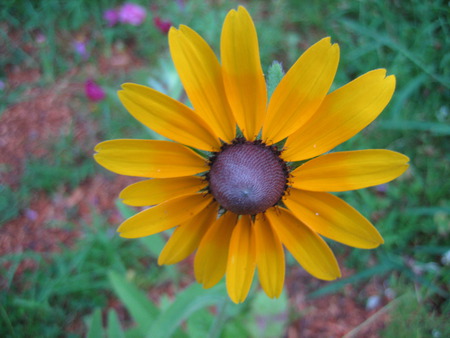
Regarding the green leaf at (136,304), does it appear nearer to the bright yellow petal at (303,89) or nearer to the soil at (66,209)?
the soil at (66,209)

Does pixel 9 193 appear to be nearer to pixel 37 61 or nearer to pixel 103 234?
pixel 103 234

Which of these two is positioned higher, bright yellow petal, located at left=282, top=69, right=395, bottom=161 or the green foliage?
bright yellow petal, located at left=282, top=69, right=395, bottom=161

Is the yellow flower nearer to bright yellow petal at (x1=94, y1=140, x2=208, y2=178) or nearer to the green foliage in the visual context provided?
bright yellow petal at (x1=94, y1=140, x2=208, y2=178)

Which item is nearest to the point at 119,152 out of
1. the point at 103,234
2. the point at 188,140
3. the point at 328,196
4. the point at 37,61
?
the point at 188,140

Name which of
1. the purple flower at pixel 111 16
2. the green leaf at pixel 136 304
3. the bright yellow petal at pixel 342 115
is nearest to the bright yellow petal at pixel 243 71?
the bright yellow petal at pixel 342 115

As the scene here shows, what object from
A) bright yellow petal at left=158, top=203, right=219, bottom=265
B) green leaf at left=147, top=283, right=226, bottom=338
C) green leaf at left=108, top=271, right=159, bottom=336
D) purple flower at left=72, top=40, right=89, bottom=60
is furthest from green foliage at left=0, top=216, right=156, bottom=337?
purple flower at left=72, top=40, right=89, bottom=60
